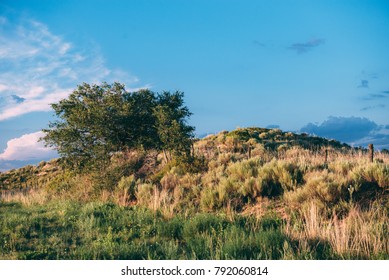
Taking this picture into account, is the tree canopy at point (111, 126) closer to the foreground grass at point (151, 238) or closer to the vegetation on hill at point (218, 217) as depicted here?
the vegetation on hill at point (218, 217)

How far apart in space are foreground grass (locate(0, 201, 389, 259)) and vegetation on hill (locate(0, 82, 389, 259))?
0.03 metres

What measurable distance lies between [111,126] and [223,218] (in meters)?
16.4

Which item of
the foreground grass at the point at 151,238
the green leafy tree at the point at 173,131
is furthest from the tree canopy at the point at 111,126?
the foreground grass at the point at 151,238

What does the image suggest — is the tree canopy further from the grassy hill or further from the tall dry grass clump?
the tall dry grass clump

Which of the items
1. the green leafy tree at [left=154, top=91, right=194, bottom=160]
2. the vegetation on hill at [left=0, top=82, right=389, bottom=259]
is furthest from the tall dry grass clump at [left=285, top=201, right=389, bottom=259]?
the green leafy tree at [left=154, top=91, right=194, bottom=160]

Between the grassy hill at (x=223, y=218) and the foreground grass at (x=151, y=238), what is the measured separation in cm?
3

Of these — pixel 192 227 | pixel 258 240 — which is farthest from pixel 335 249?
pixel 192 227

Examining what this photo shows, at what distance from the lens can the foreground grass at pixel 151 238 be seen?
26.9ft

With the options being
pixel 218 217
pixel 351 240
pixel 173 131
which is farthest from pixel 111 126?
pixel 351 240

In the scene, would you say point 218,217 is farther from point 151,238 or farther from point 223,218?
point 151,238

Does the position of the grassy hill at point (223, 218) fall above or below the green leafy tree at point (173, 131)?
below

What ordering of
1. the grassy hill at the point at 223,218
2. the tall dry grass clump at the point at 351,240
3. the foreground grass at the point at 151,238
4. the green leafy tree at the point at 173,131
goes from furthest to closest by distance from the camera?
the green leafy tree at the point at 173,131
the grassy hill at the point at 223,218
the foreground grass at the point at 151,238
the tall dry grass clump at the point at 351,240

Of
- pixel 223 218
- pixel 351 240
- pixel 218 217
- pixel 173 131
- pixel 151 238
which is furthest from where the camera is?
pixel 173 131

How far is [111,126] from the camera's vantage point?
26.2 meters
